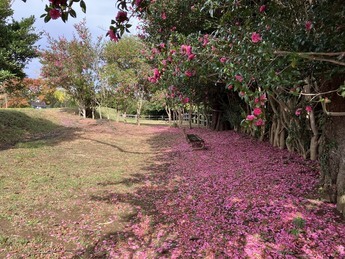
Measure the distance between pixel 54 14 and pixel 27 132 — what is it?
37.7 feet

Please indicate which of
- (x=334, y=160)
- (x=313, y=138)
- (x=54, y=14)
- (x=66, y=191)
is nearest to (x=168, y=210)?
(x=66, y=191)

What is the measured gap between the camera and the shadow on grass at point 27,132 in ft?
29.8

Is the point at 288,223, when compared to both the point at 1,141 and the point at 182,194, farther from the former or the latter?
the point at 1,141

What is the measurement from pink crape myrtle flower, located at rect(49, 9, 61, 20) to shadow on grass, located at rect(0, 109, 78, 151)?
25.7ft

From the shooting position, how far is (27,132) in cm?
1148

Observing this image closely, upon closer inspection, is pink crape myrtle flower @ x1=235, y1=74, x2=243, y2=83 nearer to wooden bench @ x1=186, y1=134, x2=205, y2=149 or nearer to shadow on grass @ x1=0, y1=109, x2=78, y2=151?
wooden bench @ x1=186, y1=134, x2=205, y2=149

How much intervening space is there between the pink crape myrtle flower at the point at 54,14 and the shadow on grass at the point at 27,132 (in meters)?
7.84

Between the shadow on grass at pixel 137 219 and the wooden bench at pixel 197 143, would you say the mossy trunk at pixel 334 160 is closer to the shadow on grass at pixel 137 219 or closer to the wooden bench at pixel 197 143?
the shadow on grass at pixel 137 219

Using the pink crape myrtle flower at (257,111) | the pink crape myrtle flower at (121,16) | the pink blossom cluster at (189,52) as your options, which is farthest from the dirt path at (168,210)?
the pink crape myrtle flower at (121,16)

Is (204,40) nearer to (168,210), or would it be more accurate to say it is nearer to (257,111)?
(257,111)

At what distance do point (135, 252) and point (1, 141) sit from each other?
27.8 feet

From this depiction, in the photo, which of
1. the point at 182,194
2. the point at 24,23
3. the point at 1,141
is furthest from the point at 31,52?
the point at 182,194

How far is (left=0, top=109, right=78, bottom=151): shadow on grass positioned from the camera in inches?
358

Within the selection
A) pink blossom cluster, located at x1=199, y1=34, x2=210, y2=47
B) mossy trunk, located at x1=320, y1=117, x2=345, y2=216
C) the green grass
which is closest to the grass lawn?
the green grass
